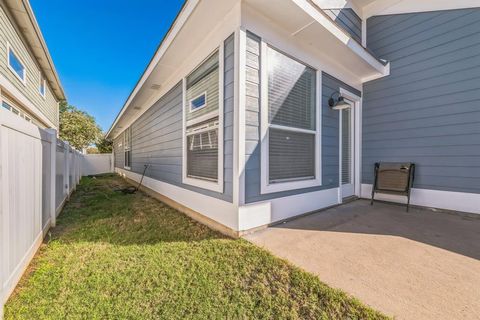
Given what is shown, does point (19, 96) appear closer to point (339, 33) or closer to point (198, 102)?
point (198, 102)

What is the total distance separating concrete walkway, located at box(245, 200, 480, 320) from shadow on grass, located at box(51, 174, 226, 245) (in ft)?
3.48

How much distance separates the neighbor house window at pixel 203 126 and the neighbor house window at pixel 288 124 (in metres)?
0.73

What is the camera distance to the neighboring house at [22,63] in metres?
4.88

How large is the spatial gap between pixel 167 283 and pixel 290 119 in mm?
2653

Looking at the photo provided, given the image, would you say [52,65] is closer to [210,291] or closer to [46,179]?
[46,179]

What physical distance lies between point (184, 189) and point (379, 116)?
176 inches

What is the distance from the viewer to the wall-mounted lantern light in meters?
3.59

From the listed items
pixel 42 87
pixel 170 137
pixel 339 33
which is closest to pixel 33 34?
pixel 42 87

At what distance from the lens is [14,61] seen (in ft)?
18.5

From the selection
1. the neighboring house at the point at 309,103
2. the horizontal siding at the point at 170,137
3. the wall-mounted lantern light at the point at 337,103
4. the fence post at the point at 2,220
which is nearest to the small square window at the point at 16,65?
the horizontal siding at the point at 170,137

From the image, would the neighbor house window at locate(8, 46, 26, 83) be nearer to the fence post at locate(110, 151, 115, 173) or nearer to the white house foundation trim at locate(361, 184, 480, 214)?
the fence post at locate(110, 151, 115, 173)

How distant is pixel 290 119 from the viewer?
3.16 meters

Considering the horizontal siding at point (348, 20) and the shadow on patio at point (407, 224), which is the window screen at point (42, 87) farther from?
the shadow on patio at point (407, 224)

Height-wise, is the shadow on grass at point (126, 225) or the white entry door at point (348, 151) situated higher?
the white entry door at point (348, 151)
